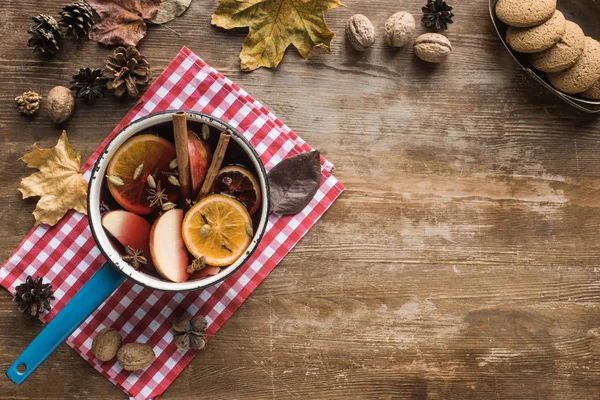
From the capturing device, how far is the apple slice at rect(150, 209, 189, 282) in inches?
35.6

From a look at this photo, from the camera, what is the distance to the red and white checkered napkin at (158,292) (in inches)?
43.1

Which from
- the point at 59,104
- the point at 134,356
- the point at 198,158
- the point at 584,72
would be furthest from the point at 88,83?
the point at 584,72

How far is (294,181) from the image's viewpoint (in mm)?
1105

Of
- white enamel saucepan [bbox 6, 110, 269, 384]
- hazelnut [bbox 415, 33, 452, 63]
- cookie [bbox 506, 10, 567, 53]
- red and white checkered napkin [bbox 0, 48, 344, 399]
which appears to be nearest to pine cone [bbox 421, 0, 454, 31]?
hazelnut [bbox 415, 33, 452, 63]

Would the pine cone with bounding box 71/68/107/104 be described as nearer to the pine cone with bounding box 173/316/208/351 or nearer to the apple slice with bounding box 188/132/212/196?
the apple slice with bounding box 188/132/212/196

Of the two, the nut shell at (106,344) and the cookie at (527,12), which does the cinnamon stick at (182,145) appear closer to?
the nut shell at (106,344)

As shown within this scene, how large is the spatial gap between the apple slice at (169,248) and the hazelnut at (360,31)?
0.50 metres

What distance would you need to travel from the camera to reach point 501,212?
1.18 m

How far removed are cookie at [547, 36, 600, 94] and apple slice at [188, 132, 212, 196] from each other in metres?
0.72

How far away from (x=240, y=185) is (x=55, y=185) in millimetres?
399

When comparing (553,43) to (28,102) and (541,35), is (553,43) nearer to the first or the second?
(541,35)

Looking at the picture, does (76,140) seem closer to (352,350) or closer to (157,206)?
(157,206)

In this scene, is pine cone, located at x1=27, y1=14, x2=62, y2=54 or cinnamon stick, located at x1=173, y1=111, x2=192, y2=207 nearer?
cinnamon stick, located at x1=173, y1=111, x2=192, y2=207

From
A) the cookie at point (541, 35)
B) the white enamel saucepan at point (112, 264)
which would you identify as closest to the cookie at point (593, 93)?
the cookie at point (541, 35)
